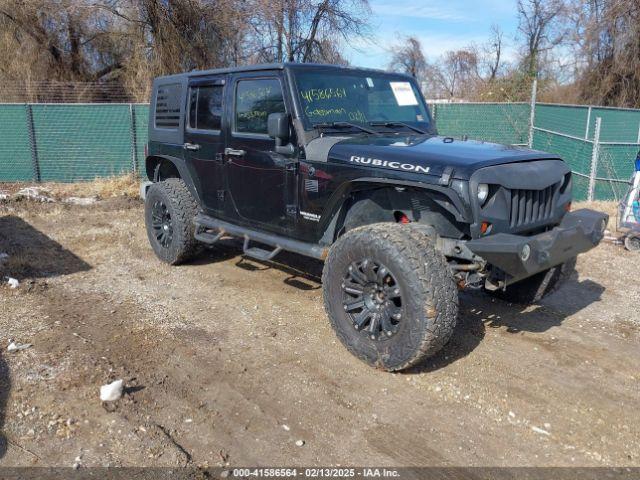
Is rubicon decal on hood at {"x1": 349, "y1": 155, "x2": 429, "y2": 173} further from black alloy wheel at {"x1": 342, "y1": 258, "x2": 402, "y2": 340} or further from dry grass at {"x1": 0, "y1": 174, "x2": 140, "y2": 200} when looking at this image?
dry grass at {"x1": 0, "y1": 174, "x2": 140, "y2": 200}

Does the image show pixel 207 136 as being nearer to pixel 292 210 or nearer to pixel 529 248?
pixel 292 210

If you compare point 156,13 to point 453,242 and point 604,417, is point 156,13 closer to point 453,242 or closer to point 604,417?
point 453,242

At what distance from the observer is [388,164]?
3.95 meters

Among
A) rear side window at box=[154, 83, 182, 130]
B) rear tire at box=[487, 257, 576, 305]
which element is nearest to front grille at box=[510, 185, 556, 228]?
rear tire at box=[487, 257, 576, 305]

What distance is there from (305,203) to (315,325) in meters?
1.04

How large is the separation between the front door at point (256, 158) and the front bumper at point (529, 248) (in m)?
1.84

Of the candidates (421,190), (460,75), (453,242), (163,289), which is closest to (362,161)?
(421,190)

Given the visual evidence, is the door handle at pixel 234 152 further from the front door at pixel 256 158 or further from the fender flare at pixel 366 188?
the fender flare at pixel 366 188

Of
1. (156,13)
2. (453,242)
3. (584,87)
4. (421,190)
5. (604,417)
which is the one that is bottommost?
(604,417)

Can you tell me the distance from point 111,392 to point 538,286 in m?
3.55

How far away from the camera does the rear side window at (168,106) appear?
6191 mm

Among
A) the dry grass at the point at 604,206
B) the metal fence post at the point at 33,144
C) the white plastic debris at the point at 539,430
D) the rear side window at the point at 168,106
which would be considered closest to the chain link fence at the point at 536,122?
the dry grass at the point at 604,206

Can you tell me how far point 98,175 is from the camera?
12438 mm

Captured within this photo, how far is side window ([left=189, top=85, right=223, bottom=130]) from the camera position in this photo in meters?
5.54
